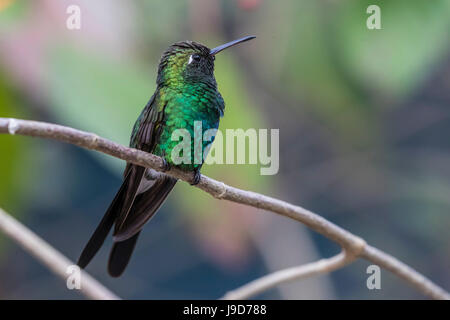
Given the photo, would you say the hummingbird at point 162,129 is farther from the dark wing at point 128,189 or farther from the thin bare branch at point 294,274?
the thin bare branch at point 294,274

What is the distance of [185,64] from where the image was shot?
1.65 meters

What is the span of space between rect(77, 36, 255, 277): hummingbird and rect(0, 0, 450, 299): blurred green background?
0.21 metres

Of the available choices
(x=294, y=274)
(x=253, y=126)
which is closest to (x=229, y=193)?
(x=294, y=274)

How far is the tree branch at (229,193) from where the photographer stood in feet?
3.20

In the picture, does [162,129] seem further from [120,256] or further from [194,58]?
[120,256]

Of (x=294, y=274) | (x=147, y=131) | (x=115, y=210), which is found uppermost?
(x=147, y=131)

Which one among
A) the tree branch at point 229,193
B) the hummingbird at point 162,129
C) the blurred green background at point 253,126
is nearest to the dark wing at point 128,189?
the hummingbird at point 162,129

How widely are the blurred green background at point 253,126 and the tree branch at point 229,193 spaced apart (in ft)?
1.79

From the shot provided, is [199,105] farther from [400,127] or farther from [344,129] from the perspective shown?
[400,127]

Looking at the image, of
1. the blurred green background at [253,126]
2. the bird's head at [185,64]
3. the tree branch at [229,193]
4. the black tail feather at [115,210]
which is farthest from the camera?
the blurred green background at [253,126]

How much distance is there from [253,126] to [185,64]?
0.61 meters

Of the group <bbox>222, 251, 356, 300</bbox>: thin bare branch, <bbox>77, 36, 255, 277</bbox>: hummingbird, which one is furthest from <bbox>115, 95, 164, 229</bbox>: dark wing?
<bbox>222, 251, 356, 300</bbox>: thin bare branch

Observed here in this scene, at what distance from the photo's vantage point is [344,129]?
3131 mm

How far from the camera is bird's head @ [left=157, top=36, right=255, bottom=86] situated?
1648 millimetres
